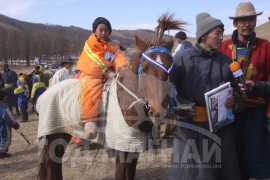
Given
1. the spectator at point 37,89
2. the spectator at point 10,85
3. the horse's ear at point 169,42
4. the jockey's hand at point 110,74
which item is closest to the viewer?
the horse's ear at point 169,42

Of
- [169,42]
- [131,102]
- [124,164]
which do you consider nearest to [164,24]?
[169,42]

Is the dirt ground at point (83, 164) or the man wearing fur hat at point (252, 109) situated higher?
the man wearing fur hat at point (252, 109)

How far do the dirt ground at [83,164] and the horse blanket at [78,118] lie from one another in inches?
42.2

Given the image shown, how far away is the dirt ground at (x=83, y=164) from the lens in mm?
5156

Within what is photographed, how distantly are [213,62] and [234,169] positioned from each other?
0.93 meters

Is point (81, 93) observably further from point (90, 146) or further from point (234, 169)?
point (90, 146)

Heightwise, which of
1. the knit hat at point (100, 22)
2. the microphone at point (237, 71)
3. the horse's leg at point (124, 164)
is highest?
the knit hat at point (100, 22)

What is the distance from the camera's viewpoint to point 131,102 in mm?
3254

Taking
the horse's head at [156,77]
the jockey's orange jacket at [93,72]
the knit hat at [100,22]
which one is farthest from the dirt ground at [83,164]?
the horse's head at [156,77]

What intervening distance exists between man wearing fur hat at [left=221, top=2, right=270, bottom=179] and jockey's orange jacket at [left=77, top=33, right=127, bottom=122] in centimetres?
140

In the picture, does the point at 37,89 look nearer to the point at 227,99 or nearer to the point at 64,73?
the point at 64,73

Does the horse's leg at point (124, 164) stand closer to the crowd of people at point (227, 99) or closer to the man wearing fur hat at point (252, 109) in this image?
the crowd of people at point (227, 99)

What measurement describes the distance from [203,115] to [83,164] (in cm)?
353

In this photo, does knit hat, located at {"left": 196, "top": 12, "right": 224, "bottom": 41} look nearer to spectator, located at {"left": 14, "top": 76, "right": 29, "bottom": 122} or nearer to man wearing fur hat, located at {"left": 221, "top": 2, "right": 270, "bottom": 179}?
man wearing fur hat, located at {"left": 221, "top": 2, "right": 270, "bottom": 179}
